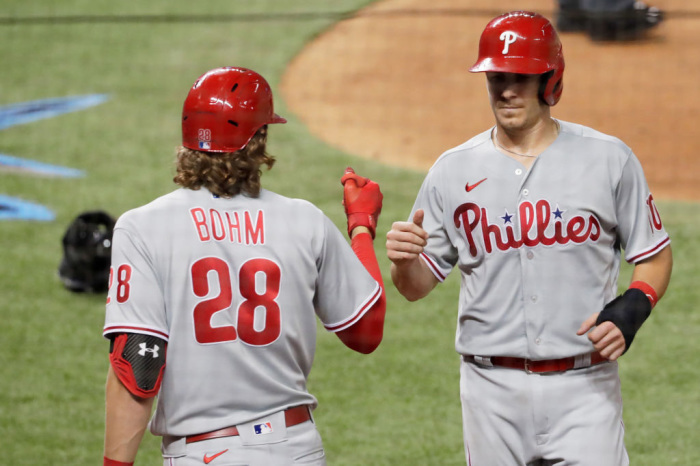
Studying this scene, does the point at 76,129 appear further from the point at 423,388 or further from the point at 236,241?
the point at 236,241

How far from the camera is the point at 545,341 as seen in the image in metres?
3.35

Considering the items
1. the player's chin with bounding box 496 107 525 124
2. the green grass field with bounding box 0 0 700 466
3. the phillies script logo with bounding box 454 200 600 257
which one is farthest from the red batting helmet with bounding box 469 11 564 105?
the green grass field with bounding box 0 0 700 466

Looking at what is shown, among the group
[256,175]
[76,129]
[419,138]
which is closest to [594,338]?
[256,175]

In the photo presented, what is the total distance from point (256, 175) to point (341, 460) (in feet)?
9.60

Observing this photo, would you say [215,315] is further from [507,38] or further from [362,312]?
[507,38]

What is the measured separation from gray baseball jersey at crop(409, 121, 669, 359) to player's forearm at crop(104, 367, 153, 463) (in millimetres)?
1195

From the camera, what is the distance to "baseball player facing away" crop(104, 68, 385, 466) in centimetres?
276

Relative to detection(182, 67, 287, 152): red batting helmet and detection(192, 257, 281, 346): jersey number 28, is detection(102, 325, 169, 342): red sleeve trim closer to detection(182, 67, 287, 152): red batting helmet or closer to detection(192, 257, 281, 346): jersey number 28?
detection(192, 257, 281, 346): jersey number 28

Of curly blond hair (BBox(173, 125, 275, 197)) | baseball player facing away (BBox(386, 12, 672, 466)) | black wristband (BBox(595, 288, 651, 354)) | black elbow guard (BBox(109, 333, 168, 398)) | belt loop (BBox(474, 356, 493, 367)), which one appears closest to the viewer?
black elbow guard (BBox(109, 333, 168, 398))

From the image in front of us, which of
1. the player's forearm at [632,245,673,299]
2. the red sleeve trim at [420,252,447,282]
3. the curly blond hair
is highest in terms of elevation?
the curly blond hair

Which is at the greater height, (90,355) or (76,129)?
(76,129)

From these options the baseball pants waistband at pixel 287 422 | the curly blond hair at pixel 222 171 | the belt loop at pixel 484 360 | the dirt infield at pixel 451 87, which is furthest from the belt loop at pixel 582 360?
the dirt infield at pixel 451 87

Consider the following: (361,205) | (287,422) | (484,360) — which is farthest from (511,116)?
(287,422)

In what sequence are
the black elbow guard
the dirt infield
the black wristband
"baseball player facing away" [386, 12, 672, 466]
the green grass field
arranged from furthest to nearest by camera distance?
the dirt infield → the green grass field → "baseball player facing away" [386, 12, 672, 466] → the black wristband → the black elbow guard
